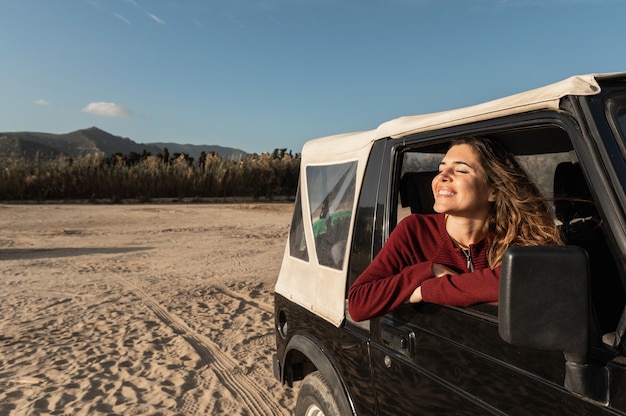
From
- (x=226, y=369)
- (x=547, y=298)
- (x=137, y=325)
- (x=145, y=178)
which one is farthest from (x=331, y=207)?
(x=145, y=178)

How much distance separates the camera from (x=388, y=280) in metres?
1.81

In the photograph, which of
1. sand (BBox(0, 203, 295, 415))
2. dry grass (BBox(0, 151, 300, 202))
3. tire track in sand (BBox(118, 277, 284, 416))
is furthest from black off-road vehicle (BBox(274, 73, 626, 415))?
dry grass (BBox(0, 151, 300, 202))

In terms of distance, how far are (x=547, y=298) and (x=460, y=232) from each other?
823 mm

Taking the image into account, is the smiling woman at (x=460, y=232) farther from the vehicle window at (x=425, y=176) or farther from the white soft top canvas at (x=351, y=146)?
the vehicle window at (x=425, y=176)

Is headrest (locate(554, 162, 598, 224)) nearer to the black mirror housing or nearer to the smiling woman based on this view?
the smiling woman

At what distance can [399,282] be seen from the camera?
1767 mm

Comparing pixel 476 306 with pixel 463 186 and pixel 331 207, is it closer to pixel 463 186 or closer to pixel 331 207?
pixel 463 186

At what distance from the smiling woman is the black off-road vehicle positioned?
0.10 metres

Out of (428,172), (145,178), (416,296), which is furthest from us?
(145,178)

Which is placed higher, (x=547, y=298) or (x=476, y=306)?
(x=547, y=298)

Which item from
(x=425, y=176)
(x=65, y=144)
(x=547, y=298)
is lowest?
(x=547, y=298)

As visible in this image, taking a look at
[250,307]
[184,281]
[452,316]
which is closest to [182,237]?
[184,281]

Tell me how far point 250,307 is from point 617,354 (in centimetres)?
607

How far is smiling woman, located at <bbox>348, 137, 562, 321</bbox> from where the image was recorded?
1736 mm
